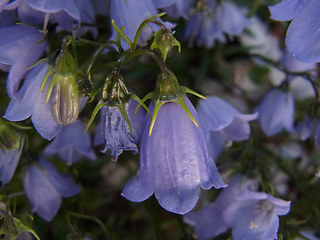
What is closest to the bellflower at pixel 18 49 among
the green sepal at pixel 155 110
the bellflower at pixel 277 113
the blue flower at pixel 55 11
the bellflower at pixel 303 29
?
the blue flower at pixel 55 11

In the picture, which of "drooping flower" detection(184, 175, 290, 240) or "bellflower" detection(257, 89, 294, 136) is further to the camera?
"bellflower" detection(257, 89, 294, 136)

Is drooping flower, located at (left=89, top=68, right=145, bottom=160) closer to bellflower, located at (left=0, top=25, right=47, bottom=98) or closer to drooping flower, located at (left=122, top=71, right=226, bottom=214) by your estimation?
drooping flower, located at (left=122, top=71, right=226, bottom=214)

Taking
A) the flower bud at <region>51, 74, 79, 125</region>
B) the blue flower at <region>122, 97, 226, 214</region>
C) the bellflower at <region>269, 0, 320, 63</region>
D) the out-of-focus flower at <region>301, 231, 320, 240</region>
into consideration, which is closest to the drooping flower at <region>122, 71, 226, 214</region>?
the blue flower at <region>122, 97, 226, 214</region>

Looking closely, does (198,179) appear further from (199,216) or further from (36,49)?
(36,49)

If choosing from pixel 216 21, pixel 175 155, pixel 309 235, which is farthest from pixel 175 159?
pixel 216 21

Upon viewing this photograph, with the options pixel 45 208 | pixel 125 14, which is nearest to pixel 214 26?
pixel 125 14

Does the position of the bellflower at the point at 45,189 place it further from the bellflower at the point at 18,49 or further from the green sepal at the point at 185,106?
the green sepal at the point at 185,106

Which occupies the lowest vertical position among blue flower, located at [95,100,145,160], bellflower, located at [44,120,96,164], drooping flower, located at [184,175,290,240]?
drooping flower, located at [184,175,290,240]

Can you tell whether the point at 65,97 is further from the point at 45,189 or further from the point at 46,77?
the point at 45,189
